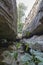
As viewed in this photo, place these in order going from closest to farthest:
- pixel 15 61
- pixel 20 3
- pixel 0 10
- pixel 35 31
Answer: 1. pixel 0 10
2. pixel 15 61
3. pixel 35 31
4. pixel 20 3

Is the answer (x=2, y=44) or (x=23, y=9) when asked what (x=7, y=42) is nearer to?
(x=2, y=44)

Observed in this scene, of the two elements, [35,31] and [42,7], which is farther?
[35,31]

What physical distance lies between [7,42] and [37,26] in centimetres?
168

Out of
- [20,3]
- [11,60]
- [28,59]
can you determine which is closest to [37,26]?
[11,60]

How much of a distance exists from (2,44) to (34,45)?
7.03 ft

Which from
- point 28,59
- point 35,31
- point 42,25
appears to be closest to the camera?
point 28,59

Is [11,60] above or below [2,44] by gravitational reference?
above

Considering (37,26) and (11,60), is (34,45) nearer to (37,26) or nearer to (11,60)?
(11,60)

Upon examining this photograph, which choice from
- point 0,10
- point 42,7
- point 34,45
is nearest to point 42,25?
point 42,7

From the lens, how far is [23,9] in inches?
440

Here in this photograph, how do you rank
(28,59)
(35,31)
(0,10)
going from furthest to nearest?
(35,31) → (0,10) → (28,59)

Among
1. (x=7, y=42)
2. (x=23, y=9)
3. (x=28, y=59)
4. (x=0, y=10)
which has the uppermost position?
(x=0, y=10)

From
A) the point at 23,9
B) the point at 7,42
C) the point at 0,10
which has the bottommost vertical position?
the point at 23,9

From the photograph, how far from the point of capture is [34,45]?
10.5ft
